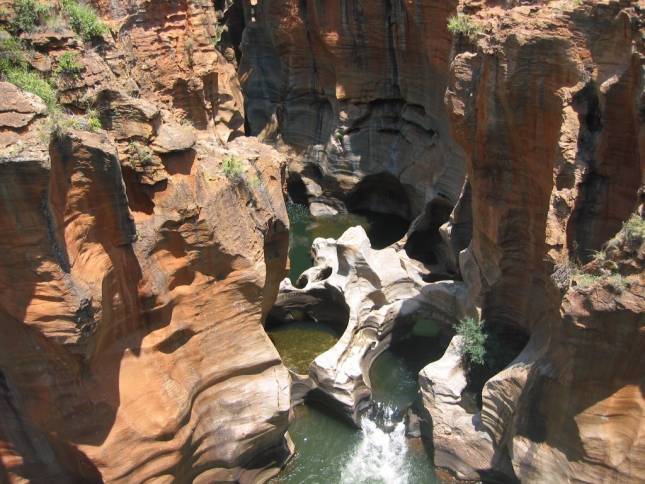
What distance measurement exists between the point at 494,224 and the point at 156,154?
575cm

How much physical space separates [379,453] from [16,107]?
8.01m

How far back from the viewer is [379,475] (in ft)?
35.3

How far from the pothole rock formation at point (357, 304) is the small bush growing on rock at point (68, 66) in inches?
256

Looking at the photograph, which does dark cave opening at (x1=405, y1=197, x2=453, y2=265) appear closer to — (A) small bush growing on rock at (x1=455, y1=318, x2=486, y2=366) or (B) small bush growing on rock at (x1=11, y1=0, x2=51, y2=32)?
(A) small bush growing on rock at (x1=455, y1=318, x2=486, y2=366)

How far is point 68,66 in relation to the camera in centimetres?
824

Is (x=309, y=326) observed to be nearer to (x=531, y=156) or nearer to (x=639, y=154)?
(x=531, y=156)

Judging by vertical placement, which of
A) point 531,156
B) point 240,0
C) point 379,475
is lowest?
point 379,475

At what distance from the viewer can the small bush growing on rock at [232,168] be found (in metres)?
9.59

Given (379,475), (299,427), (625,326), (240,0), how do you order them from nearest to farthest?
1. (625,326)
2. (379,475)
3. (299,427)
4. (240,0)

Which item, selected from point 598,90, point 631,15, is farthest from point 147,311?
point 631,15

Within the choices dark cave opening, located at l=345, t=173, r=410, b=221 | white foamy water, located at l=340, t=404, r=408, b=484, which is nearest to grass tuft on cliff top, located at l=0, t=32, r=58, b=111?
white foamy water, located at l=340, t=404, r=408, b=484

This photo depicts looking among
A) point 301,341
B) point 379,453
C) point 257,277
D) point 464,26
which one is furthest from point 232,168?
point 464,26

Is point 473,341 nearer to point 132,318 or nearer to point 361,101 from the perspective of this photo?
point 132,318

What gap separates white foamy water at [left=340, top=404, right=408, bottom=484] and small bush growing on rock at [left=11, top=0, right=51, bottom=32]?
27.2 feet
